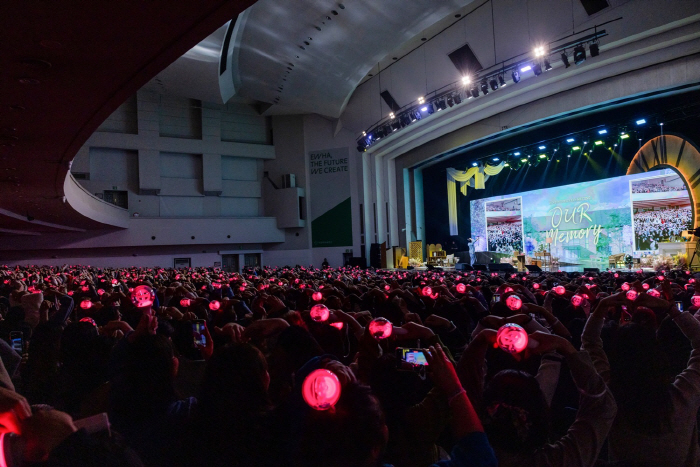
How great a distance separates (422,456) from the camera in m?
1.92

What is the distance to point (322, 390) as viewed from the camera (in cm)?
136

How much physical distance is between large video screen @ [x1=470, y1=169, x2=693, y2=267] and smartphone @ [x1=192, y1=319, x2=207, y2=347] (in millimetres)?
19351

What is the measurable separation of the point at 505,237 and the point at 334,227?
1068 centimetres

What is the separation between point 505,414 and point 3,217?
17.9 m

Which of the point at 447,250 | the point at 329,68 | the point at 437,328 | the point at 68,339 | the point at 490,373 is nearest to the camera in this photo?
the point at 68,339

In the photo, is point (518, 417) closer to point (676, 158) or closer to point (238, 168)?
point (676, 158)

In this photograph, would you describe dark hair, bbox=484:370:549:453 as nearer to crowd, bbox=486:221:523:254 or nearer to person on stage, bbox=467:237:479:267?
crowd, bbox=486:221:523:254

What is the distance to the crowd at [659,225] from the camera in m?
17.9

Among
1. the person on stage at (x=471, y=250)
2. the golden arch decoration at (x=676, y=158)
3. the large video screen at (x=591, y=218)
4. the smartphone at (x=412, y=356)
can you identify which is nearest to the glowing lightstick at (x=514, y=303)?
the smartphone at (x=412, y=356)

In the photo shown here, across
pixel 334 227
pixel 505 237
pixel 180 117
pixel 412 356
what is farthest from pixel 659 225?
pixel 180 117

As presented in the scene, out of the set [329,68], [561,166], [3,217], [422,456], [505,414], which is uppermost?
[329,68]

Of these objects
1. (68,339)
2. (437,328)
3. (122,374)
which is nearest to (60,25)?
(68,339)

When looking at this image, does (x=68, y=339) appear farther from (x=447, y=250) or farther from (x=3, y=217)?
(x=447, y=250)

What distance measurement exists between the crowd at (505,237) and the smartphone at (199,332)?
871 inches
